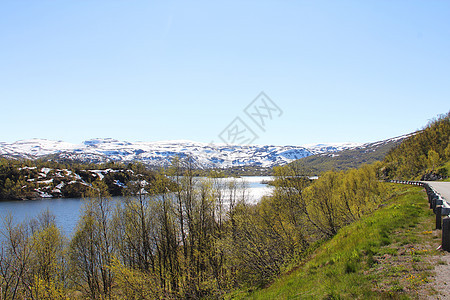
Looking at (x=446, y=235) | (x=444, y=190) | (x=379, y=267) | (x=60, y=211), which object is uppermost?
(x=446, y=235)

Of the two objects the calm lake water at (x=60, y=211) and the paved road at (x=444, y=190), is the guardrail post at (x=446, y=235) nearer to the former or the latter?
the paved road at (x=444, y=190)

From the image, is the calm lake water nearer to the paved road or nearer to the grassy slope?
the paved road

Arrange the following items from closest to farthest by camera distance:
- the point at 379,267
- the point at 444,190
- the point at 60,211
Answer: the point at 379,267 < the point at 444,190 < the point at 60,211

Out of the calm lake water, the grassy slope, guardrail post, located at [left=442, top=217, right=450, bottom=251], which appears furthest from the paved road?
the calm lake water

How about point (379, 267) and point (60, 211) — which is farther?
point (60, 211)

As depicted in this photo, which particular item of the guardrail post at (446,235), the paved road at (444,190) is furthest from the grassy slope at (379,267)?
the paved road at (444,190)

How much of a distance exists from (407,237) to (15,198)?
18246cm

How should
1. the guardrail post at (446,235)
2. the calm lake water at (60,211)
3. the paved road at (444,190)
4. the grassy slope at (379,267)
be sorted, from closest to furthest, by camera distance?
the grassy slope at (379,267)
the guardrail post at (446,235)
the paved road at (444,190)
the calm lake water at (60,211)

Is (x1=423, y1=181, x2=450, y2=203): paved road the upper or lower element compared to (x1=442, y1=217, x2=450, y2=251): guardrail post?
lower

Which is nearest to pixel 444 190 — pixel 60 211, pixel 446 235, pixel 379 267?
pixel 446 235

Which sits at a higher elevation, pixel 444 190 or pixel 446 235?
pixel 446 235

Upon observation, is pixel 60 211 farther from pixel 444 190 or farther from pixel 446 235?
pixel 446 235

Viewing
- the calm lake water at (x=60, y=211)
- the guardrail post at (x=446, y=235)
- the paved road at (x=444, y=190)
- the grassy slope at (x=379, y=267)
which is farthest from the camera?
the calm lake water at (x=60, y=211)

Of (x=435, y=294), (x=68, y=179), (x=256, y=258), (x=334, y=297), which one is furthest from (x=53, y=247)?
(x=68, y=179)
